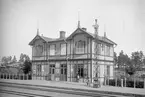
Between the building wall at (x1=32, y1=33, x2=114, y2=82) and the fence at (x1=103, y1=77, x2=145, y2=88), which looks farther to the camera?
the building wall at (x1=32, y1=33, x2=114, y2=82)

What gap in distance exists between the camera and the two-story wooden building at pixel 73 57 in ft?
70.9

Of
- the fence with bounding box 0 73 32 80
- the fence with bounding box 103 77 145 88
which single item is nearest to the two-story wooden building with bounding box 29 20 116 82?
the fence with bounding box 0 73 32 80

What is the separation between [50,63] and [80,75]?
5.16 meters

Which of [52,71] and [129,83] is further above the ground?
[52,71]

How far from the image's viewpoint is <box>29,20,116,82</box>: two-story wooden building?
2160cm

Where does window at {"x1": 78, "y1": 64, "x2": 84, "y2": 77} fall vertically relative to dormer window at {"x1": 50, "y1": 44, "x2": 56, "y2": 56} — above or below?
below

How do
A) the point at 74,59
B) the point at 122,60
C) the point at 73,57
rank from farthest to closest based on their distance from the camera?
the point at 122,60 → the point at 73,57 → the point at 74,59

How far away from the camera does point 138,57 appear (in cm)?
3203

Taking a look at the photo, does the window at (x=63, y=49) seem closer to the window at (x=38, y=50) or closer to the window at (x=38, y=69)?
the window at (x=38, y=50)

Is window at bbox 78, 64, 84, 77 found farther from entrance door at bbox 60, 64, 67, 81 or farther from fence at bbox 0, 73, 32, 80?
fence at bbox 0, 73, 32, 80

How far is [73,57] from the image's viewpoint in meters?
22.9

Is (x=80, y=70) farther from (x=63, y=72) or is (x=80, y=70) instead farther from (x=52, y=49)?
(x=52, y=49)

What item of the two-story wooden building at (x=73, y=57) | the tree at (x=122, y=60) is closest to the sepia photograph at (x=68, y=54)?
the two-story wooden building at (x=73, y=57)

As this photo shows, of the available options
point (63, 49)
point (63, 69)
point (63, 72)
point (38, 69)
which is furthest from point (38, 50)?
point (63, 72)
